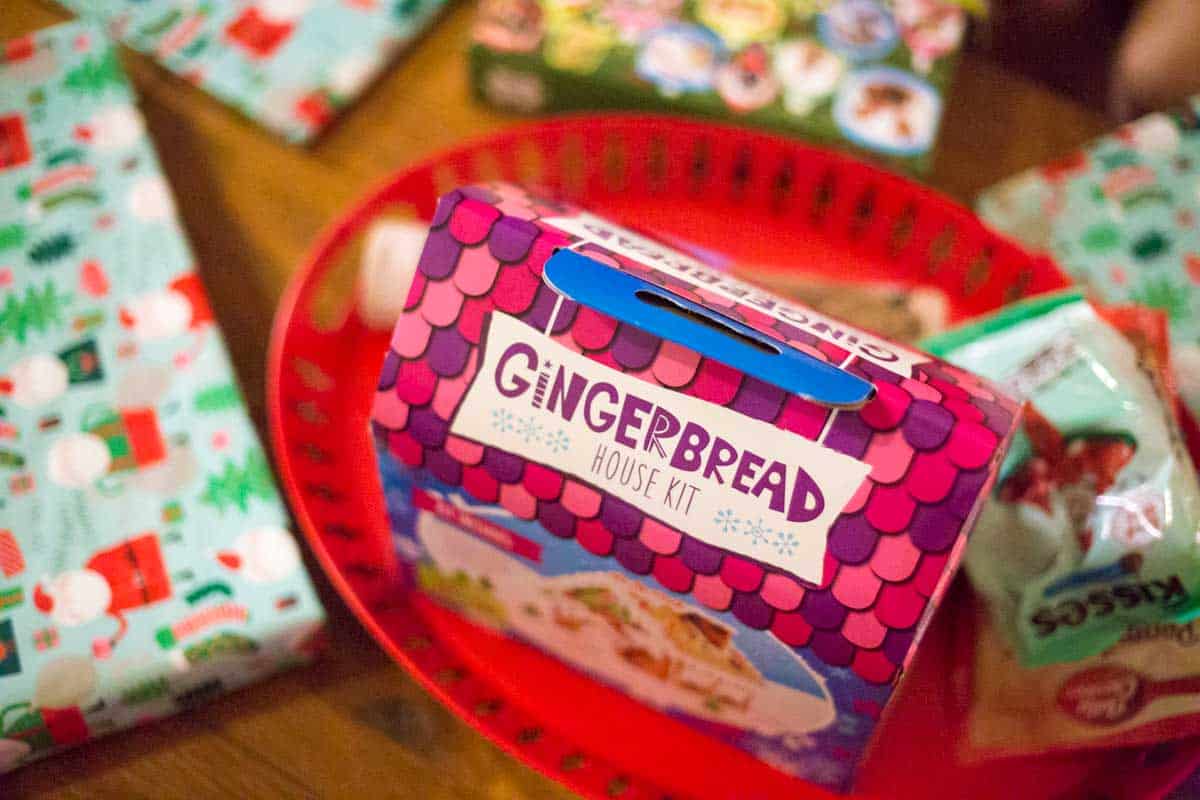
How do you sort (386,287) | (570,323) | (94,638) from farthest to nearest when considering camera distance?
(386,287)
(94,638)
(570,323)

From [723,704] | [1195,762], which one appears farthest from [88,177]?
[1195,762]

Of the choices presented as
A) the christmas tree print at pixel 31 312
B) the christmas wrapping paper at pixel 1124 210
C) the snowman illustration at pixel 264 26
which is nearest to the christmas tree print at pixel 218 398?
the christmas tree print at pixel 31 312

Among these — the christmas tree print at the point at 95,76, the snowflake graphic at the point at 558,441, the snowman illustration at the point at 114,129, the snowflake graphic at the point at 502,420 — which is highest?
the christmas tree print at the point at 95,76

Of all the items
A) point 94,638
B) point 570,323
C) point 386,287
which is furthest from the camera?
point 386,287

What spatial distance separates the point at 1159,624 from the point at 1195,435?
14cm

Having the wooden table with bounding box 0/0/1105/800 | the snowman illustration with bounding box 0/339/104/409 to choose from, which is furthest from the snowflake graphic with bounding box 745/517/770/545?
the snowman illustration with bounding box 0/339/104/409

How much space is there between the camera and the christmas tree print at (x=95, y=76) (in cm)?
71

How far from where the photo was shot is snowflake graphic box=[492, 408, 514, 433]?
1.39 ft

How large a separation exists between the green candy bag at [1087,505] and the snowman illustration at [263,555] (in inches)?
15.8

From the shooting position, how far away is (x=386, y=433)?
1.50 feet

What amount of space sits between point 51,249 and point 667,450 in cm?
49

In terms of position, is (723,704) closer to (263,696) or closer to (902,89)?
(263,696)

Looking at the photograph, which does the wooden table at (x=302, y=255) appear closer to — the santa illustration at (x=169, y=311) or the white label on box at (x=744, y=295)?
the santa illustration at (x=169, y=311)

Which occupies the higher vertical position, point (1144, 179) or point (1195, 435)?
point (1144, 179)
